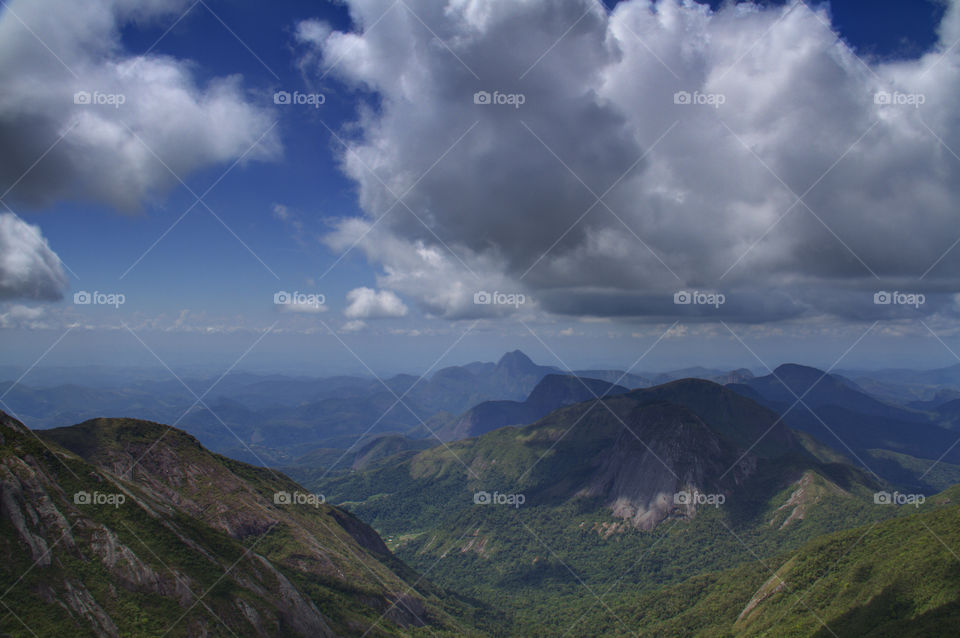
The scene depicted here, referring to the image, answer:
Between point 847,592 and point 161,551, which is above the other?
point 161,551

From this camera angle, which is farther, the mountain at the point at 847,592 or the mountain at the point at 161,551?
the mountain at the point at 847,592

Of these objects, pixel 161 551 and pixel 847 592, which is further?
pixel 847 592

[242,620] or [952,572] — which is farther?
[952,572]

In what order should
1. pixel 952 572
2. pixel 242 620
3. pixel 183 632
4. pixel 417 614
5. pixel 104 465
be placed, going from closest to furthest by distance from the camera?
1. pixel 183 632
2. pixel 242 620
3. pixel 952 572
4. pixel 104 465
5. pixel 417 614

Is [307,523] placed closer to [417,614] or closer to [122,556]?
[417,614]

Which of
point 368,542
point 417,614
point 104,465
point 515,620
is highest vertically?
point 104,465

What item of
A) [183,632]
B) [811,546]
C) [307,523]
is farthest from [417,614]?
[811,546]

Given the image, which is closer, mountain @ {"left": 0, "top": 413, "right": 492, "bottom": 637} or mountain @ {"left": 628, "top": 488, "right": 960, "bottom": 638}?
mountain @ {"left": 0, "top": 413, "right": 492, "bottom": 637}

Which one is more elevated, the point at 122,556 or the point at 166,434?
the point at 166,434
